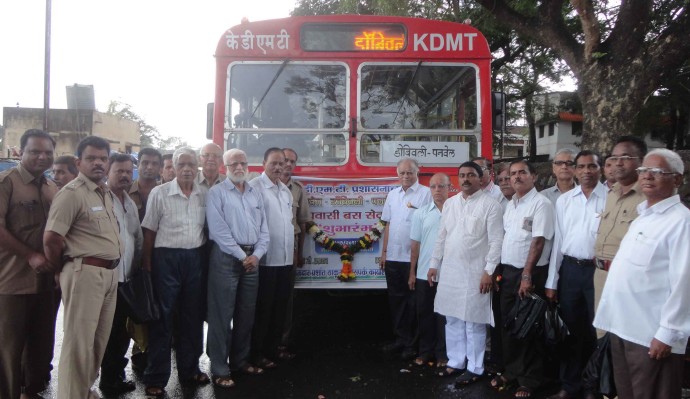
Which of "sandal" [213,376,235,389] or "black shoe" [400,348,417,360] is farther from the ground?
"black shoe" [400,348,417,360]

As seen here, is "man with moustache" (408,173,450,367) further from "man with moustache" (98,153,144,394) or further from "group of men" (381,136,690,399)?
"man with moustache" (98,153,144,394)

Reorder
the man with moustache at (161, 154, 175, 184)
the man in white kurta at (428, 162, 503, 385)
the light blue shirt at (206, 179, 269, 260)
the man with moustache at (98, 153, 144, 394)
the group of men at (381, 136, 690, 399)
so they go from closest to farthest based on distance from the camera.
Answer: the group of men at (381, 136, 690, 399) < the man with moustache at (98, 153, 144, 394) < the light blue shirt at (206, 179, 269, 260) < the man in white kurta at (428, 162, 503, 385) < the man with moustache at (161, 154, 175, 184)

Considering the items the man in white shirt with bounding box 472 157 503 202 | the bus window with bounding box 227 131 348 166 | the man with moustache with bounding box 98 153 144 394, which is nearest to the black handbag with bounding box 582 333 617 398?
the man in white shirt with bounding box 472 157 503 202

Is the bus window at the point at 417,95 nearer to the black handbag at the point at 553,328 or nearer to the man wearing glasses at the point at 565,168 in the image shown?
the man wearing glasses at the point at 565,168

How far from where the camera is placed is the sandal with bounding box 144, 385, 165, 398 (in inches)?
164

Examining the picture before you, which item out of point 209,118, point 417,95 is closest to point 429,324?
point 417,95

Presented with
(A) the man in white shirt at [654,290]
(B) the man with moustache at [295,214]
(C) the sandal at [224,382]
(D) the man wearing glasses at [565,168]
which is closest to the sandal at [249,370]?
(C) the sandal at [224,382]

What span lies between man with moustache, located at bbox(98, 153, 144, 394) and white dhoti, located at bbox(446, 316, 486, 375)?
261cm

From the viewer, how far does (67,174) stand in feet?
15.6

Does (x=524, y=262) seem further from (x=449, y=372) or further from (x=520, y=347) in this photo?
(x=449, y=372)

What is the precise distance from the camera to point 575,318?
396cm

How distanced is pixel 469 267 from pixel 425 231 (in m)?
0.61

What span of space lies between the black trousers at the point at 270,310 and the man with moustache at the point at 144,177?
1.22 meters

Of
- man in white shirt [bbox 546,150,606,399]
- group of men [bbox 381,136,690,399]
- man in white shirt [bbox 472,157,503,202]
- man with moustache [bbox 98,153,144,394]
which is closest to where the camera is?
group of men [bbox 381,136,690,399]
